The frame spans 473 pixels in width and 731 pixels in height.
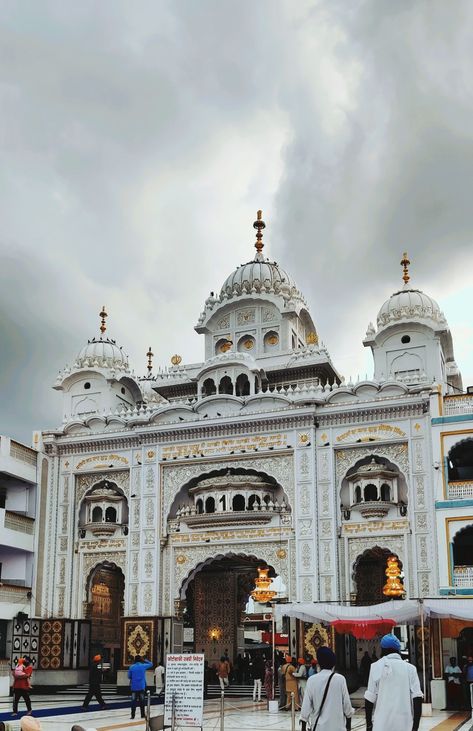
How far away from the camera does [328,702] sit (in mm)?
7273

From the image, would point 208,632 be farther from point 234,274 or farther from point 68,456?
point 234,274

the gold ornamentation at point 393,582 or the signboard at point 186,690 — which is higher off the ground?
the gold ornamentation at point 393,582

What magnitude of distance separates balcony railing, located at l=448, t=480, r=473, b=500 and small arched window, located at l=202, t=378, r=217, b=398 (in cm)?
927

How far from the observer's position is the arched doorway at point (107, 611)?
32.5 m

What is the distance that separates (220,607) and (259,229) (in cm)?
1472

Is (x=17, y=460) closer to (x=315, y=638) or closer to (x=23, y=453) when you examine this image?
(x=23, y=453)

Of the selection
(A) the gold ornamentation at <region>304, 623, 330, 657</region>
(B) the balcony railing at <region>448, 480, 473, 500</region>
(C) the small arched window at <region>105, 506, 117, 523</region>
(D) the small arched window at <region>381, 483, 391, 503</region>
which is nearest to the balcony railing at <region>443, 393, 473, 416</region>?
(B) the balcony railing at <region>448, 480, 473, 500</region>

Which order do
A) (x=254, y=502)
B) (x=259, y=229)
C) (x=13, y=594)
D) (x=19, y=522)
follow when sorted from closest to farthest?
(x=254, y=502)
(x=13, y=594)
(x=19, y=522)
(x=259, y=229)

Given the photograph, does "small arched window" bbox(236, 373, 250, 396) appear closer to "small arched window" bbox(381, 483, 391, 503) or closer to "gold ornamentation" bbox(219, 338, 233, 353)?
"gold ornamentation" bbox(219, 338, 233, 353)

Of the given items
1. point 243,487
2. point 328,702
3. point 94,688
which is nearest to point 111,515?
point 243,487

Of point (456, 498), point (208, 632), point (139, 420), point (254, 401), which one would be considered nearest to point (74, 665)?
point (208, 632)

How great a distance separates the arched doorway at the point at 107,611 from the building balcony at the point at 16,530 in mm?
2709

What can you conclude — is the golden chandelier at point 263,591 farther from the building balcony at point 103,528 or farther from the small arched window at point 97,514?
the small arched window at point 97,514

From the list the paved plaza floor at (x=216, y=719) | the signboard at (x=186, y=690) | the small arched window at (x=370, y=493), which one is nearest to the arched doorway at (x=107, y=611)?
the small arched window at (x=370, y=493)
